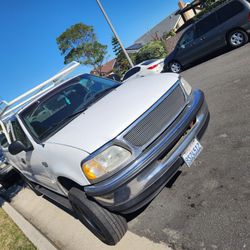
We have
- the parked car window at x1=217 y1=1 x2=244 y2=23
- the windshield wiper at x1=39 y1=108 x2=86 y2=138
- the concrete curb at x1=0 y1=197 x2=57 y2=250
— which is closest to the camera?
the windshield wiper at x1=39 y1=108 x2=86 y2=138

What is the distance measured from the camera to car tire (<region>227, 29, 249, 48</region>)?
1018cm

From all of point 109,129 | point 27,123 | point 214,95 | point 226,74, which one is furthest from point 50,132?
point 226,74

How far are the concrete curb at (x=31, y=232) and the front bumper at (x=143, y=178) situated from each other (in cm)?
180

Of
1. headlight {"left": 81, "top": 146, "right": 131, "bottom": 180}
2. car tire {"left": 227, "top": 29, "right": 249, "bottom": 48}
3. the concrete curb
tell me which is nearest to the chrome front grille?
headlight {"left": 81, "top": 146, "right": 131, "bottom": 180}

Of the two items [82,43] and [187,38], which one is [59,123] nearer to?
[187,38]

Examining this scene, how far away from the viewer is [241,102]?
18.0ft

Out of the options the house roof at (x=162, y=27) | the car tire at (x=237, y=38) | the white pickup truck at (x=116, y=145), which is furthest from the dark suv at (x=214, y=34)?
the house roof at (x=162, y=27)

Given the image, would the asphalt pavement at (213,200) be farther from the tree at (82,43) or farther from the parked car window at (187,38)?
the tree at (82,43)

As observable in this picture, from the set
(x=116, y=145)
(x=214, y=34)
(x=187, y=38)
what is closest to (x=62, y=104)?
(x=116, y=145)

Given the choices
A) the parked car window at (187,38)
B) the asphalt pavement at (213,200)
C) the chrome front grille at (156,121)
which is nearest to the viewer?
the asphalt pavement at (213,200)

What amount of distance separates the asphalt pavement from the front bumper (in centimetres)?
58

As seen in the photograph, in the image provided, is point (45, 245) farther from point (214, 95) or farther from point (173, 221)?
point (214, 95)

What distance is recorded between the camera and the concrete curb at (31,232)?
168 inches

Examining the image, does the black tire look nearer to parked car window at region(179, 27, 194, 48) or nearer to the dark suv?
the dark suv
